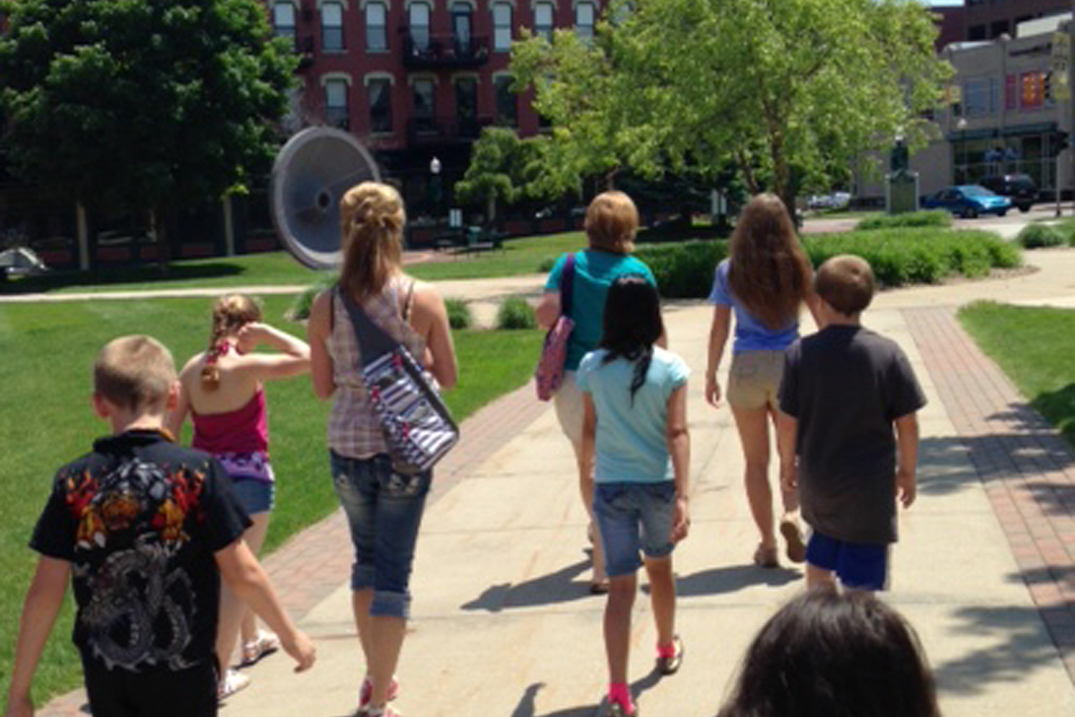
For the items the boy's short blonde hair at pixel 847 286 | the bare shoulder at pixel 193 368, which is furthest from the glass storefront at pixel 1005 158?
the bare shoulder at pixel 193 368

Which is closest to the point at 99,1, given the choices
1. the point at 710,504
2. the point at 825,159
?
the point at 825,159

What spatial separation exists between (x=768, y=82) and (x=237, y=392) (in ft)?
69.2

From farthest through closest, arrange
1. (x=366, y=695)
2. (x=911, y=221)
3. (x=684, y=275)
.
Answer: (x=911, y=221) → (x=684, y=275) → (x=366, y=695)

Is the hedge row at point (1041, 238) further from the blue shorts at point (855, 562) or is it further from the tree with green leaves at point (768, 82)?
the blue shorts at point (855, 562)

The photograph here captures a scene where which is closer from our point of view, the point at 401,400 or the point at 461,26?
the point at 401,400

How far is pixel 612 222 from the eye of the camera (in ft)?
19.7

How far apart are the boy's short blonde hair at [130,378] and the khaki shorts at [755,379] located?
3.50 metres

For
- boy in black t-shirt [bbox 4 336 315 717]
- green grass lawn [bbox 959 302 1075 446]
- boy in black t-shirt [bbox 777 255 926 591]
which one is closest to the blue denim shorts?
boy in black t-shirt [bbox 4 336 315 717]

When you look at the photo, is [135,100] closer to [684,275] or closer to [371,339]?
[684,275]

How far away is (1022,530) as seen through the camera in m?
7.46

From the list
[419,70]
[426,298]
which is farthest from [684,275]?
[419,70]

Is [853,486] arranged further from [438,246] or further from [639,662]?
[438,246]

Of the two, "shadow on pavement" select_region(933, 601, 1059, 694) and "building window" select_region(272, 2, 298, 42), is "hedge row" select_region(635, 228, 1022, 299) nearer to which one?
"shadow on pavement" select_region(933, 601, 1059, 694)

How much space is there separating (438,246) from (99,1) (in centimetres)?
1344
